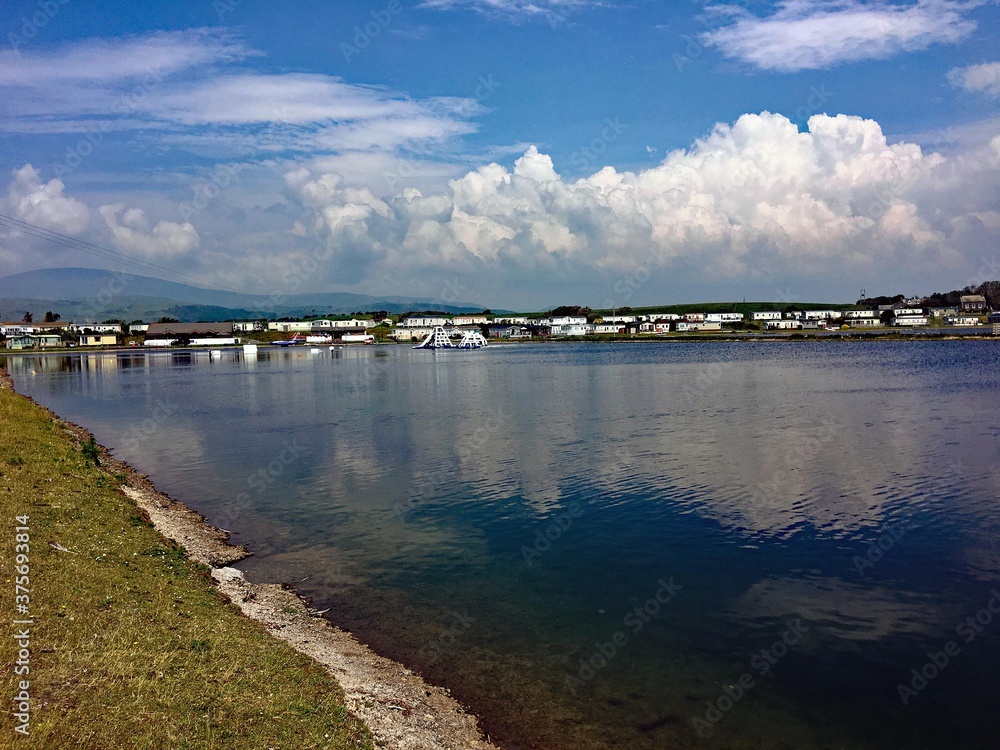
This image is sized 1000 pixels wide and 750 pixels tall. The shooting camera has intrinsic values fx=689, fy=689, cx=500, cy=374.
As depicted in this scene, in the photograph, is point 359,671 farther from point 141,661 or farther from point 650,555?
point 650,555

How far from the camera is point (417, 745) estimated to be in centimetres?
1002

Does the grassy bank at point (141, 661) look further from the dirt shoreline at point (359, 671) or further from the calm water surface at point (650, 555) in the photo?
the calm water surface at point (650, 555)

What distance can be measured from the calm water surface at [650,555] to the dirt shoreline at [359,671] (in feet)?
1.66

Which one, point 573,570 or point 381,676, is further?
point 573,570

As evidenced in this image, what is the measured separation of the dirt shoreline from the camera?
1038 cm

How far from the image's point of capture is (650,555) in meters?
18.9

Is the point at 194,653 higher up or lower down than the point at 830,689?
higher up

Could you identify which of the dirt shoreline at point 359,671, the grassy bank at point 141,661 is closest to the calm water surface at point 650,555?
the dirt shoreline at point 359,671

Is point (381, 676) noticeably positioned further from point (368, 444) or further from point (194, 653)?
point (368, 444)

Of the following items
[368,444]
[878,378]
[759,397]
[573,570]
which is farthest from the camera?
[878,378]

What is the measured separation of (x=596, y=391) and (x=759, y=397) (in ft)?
46.9

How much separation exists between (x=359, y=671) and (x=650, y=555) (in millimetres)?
9398

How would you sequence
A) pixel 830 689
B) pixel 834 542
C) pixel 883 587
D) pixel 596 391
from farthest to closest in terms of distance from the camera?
1. pixel 596 391
2. pixel 834 542
3. pixel 883 587
4. pixel 830 689

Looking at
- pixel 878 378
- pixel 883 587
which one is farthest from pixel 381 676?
pixel 878 378
